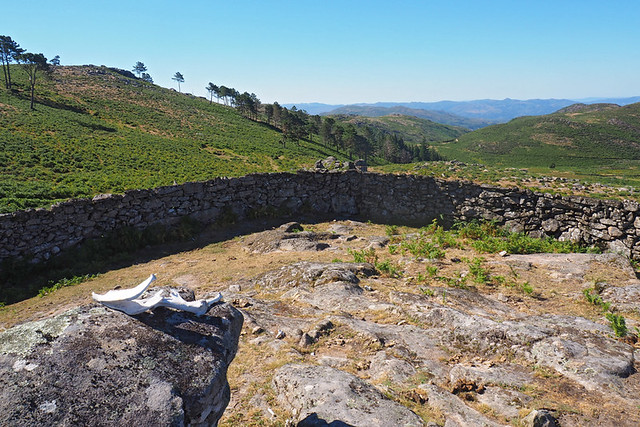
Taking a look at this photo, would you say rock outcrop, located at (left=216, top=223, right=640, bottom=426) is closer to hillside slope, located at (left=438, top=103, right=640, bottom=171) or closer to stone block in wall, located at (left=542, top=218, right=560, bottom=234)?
stone block in wall, located at (left=542, top=218, right=560, bottom=234)

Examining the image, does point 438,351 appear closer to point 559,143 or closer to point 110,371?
point 110,371

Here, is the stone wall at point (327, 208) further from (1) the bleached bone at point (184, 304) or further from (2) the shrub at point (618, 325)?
(1) the bleached bone at point (184, 304)

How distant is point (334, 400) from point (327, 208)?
609 inches

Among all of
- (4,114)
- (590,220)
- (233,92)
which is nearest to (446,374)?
(590,220)

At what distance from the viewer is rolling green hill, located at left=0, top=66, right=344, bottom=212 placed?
21250 millimetres

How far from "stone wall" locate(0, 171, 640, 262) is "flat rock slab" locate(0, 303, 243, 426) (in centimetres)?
1199

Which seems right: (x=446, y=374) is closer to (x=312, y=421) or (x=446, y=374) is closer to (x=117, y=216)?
(x=312, y=421)

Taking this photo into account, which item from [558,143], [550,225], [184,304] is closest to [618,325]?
[184,304]

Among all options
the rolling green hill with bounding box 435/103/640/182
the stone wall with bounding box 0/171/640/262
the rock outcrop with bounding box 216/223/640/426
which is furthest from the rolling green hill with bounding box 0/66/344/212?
the rolling green hill with bounding box 435/103/640/182

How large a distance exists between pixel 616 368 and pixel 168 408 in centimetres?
671

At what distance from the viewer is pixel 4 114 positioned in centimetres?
4228

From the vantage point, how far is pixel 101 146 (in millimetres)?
35344

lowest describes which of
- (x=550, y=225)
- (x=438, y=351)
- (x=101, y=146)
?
(x=438, y=351)

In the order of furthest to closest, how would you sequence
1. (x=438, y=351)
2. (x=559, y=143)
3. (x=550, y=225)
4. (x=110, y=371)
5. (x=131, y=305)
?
(x=559, y=143) < (x=550, y=225) < (x=438, y=351) < (x=131, y=305) < (x=110, y=371)
